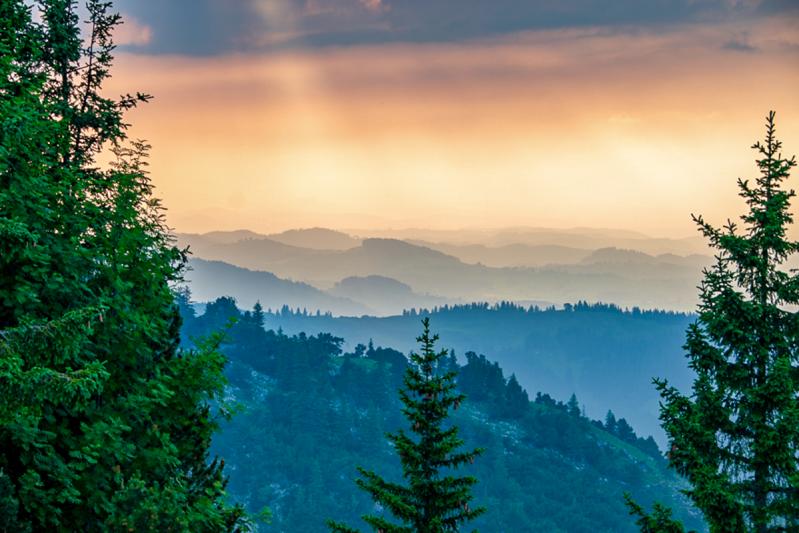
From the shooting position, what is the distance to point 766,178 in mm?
27297

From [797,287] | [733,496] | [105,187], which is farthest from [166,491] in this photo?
[797,287]

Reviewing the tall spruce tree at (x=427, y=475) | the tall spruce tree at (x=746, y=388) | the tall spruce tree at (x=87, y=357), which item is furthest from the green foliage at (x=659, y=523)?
the tall spruce tree at (x=87, y=357)

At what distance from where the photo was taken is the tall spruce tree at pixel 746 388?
24.5m

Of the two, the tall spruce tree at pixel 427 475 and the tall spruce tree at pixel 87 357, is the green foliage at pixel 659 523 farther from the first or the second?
the tall spruce tree at pixel 87 357

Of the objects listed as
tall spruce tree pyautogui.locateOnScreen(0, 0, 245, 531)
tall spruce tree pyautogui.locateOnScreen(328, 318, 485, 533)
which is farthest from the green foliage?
tall spruce tree pyautogui.locateOnScreen(0, 0, 245, 531)

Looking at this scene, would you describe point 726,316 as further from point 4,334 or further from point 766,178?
point 4,334

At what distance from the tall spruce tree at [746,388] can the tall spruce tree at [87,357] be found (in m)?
13.0

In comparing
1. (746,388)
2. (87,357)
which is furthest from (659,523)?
(87,357)

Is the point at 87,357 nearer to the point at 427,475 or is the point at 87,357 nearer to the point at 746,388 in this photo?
the point at 427,475

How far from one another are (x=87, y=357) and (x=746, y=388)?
18062 millimetres

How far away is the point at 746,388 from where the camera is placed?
25625 millimetres

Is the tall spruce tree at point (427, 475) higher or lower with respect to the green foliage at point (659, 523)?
higher

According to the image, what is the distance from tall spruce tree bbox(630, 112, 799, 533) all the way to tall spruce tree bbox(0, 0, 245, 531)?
12953 mm

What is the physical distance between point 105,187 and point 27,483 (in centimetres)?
1138
